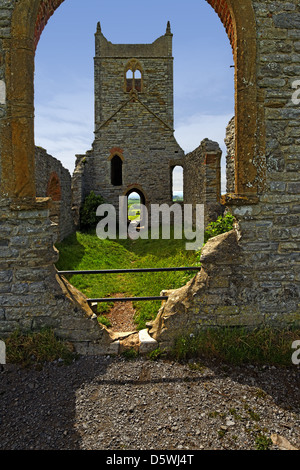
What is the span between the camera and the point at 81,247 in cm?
1038

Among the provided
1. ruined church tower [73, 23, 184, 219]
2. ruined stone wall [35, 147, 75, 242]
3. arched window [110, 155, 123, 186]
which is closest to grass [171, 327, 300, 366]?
ruined stone wall [35, 147, 75, 242]

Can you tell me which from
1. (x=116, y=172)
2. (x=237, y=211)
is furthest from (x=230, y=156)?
(x=116, y=172)

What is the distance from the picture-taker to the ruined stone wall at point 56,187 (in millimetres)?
9727

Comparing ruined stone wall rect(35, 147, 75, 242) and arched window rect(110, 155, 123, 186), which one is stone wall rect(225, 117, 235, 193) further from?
arched window rect(110, 155, 123, 186)

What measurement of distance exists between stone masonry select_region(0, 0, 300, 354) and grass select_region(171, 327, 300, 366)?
0.11 meters

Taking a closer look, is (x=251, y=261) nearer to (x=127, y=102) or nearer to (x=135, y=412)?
(x=135, y=412)

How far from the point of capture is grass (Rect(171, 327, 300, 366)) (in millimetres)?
3371

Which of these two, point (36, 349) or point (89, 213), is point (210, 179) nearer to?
point (89, 213)

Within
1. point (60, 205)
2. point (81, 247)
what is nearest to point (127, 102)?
point (60, 205)

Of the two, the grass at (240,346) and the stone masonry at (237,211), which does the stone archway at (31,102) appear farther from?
the grass at (240,346)

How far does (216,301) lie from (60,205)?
9038 mm

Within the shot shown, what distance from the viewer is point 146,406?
9.18ft

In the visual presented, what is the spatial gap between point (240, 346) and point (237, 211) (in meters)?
1.65
